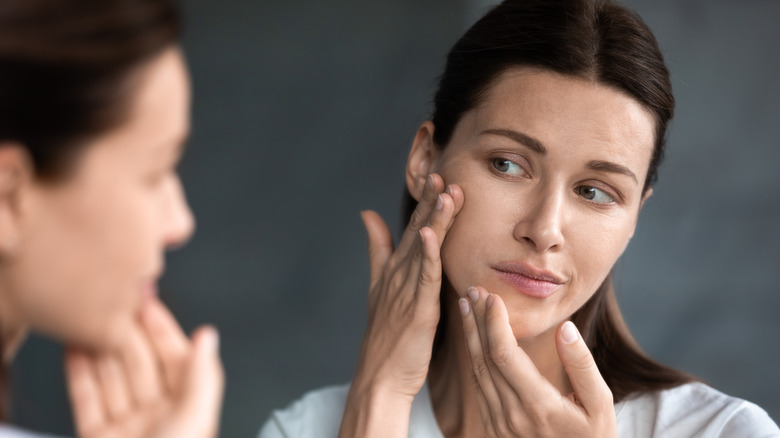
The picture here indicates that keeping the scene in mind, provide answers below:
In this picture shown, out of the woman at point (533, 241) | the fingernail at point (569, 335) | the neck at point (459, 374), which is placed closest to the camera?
the fingernail at point (569, 335)

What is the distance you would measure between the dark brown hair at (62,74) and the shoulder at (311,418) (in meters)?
1.03

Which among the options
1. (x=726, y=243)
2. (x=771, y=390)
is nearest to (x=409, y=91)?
(x=726, y=243)

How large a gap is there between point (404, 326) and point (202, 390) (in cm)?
69

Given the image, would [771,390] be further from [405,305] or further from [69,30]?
[69,30]

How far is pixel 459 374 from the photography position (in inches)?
64.8

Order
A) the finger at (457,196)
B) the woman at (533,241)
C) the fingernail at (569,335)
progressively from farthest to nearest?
1. the finger at (457,196)
2. the woman at (533,241)
3. the fingernail at (569,335)

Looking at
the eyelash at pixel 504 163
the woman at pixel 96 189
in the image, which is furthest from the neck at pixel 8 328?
the eyelash at pixel 504 163

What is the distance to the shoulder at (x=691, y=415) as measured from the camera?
4.69 feet

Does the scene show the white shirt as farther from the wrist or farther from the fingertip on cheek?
the fingertip on cheek

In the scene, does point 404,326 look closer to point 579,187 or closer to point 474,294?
point 474,294

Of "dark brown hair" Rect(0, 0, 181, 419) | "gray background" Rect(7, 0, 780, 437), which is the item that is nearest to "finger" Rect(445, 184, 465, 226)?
"dark brown hair" Rect(0, 0, 181, 419)

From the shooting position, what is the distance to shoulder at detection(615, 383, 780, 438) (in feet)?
4.69

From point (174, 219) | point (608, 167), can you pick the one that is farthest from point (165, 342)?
point (608, 167)

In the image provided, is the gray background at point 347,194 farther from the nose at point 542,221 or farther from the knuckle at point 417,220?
the nose at point 542,221
